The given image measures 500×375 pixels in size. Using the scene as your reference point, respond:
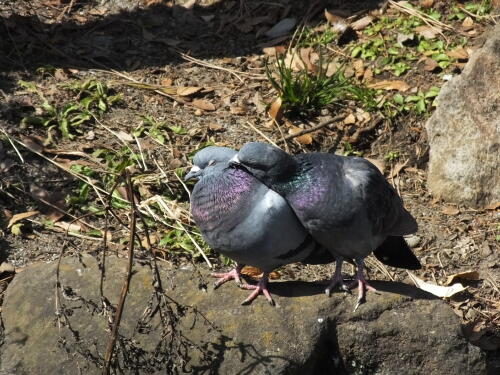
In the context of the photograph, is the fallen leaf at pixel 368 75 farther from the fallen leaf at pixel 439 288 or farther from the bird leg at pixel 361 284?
the bird leg at pixel 361 284

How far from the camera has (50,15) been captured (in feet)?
21.7

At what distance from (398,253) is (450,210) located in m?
1.21

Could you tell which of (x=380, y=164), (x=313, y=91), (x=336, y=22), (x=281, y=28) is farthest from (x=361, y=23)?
(x=380, y=164)

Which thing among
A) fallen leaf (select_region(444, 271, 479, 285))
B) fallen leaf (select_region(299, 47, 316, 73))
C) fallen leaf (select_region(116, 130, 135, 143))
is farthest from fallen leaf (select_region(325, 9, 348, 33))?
fallen leaf (select_region(444, 271, 479, 285))

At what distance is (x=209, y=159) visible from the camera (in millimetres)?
3713

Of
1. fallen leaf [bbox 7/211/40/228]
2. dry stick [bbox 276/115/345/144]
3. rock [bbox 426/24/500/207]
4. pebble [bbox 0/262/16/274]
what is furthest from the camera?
dry stick [bbox 276/115/345/144]

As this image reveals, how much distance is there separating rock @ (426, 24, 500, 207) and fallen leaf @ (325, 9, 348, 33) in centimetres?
145

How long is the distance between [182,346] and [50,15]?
4269 millimetres

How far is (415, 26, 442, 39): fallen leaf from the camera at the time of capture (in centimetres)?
631

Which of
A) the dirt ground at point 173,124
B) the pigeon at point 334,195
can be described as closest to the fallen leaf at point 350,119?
the dirt ground at point 173,124

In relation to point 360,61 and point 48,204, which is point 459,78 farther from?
point 48,204

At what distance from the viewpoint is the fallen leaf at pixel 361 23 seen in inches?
256

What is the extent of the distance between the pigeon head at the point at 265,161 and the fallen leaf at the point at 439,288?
1.78m

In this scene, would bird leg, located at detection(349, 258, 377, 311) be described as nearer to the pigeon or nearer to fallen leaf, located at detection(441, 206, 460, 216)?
the pigeon
